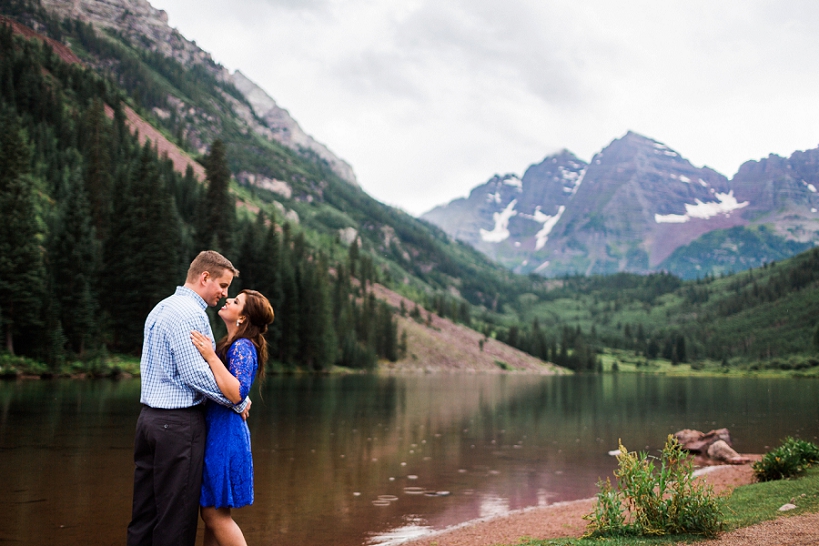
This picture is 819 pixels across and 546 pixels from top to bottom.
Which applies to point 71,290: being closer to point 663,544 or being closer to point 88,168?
point 88,168

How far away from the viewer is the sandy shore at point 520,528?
13.7 metres

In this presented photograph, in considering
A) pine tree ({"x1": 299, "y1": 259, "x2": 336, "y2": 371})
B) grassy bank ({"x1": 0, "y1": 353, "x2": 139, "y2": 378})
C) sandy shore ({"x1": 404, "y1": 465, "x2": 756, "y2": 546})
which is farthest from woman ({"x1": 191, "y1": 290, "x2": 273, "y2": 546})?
pine tree ({"x1": 299, "y1": 259, "x2": 336, "y2": 371})

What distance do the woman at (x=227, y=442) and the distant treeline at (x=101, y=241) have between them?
2381 inches

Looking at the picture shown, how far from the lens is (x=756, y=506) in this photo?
45.7 ft

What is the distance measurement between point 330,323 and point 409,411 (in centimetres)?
6532

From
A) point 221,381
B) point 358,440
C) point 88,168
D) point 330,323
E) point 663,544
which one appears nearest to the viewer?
point 221,381

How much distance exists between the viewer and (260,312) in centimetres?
792

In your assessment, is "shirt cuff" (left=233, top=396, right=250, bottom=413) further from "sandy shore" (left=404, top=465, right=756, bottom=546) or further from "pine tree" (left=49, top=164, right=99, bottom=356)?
"pine tree" (left=49, top=164, right=99, bottom=356)

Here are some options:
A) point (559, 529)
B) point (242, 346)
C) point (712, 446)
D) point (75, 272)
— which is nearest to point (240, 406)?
point (242, 346)

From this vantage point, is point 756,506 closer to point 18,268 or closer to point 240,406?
point 240,406

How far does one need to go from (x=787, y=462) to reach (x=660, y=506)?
11.0 metres

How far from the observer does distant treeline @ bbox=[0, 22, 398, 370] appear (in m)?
61.3

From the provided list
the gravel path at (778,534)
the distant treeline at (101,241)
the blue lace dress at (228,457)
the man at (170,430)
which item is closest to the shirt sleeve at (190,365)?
the man at (170,430)

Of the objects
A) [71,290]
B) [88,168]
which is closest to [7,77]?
[88,168]
